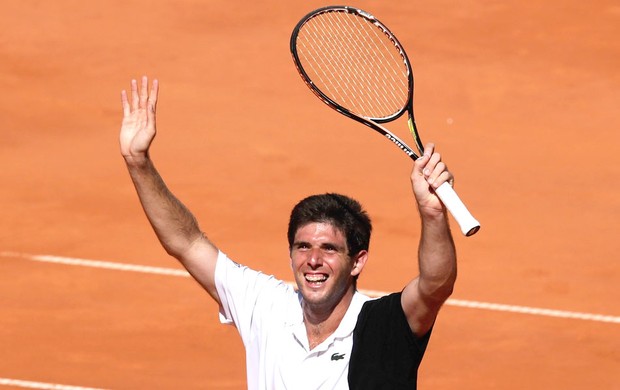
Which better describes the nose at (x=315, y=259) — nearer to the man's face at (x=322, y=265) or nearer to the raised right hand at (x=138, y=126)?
the man's face at (x=322, y=265)

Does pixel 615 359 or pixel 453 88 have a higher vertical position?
pixel 453 88

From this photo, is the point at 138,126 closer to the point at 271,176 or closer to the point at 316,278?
the point at 316,278

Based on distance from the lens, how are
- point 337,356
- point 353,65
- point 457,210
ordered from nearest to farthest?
1. point 457,210
2. point 337,356
3. point 353,65

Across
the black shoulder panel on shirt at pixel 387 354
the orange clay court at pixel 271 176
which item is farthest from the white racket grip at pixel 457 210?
the orange clay court at pixel 271 176

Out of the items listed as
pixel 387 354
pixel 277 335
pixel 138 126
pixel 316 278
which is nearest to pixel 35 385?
pixel 138 126

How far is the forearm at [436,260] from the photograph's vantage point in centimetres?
739

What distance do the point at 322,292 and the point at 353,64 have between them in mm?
8295

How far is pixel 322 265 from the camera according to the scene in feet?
25.3

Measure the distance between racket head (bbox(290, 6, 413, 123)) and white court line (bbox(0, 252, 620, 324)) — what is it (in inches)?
74.8

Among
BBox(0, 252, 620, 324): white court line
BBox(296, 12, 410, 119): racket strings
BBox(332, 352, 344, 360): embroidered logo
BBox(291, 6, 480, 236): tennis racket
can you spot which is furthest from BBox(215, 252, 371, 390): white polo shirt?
BBox(0, 252, 620, 324): white court line

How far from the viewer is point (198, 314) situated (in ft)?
45.9

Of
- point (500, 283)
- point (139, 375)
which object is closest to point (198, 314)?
point (139, 375)

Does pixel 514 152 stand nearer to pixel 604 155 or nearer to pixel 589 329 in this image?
pixel 604 155

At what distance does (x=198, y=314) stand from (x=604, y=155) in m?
5.53
